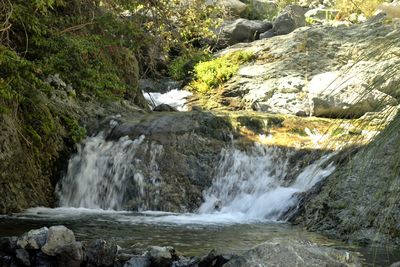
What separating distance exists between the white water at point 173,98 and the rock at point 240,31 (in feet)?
14.3

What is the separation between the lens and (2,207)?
7.71m

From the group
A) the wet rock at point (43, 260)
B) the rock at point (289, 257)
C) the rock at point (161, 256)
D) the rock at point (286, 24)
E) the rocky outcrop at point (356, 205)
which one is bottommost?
the wet rock at point (43, 260)

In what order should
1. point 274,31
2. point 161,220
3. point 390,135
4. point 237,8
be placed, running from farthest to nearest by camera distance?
point 237,8
point 274,31
point 161,220
point 390,135

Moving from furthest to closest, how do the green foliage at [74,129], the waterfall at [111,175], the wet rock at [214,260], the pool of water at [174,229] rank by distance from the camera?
the green foliage at [74,129], the waterfall at [111,175], the pool of water at [174,229], the wet rock at [214,260]

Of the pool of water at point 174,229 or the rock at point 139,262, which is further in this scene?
the pool of water at point 174,229

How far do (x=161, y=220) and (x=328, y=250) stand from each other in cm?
345

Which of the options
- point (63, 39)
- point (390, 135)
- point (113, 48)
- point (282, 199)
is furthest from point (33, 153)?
point (390, 135)

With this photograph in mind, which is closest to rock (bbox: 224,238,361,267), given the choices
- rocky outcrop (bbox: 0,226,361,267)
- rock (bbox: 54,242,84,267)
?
rocky outcrop (bbox: 0,226,361,267)

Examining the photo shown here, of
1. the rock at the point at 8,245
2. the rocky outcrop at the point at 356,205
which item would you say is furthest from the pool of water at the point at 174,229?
the rock at the point at 8,245

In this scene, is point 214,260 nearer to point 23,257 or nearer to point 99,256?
point 99,256

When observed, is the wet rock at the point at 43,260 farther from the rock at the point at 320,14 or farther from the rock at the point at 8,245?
the rock at the point at 320,14

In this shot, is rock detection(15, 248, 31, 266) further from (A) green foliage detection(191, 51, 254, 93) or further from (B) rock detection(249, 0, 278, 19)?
(B) rock detection(249, 0, 278, 19)

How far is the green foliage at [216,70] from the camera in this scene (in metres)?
15.2

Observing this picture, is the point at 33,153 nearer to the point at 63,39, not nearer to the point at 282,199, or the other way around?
the point at 63,39
